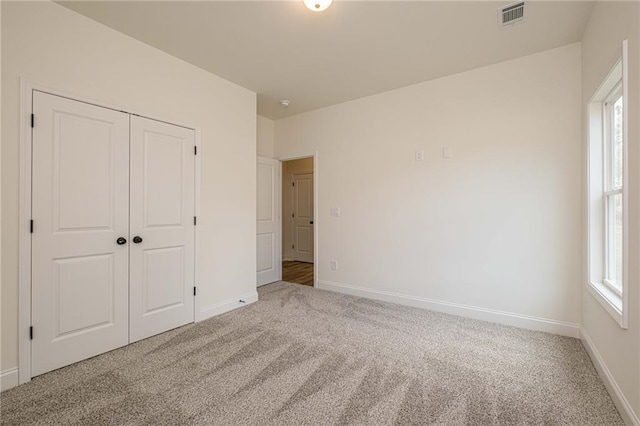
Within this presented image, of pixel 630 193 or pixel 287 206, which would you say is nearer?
pixel 630 193

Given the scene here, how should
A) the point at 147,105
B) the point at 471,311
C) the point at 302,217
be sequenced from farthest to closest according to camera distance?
the point at 302,217, the point at 471,311, the point at 147,105

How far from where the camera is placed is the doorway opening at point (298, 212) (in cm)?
664

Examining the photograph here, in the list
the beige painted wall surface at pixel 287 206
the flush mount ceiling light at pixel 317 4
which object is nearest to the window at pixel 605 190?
the flush mount ceiling light at pixel 317 4

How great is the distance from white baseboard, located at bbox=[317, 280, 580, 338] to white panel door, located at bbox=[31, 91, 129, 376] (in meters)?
2.66

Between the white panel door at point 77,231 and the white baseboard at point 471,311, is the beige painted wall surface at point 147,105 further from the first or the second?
the white baseboard at point 471,311

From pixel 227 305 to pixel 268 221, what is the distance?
5.36 ft

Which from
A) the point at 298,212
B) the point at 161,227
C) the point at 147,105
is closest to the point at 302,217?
the point at 298,212

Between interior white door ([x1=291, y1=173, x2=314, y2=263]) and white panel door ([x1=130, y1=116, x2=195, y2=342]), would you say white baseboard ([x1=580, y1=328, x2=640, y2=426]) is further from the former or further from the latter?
interior white door ([x1=291, y1=173, x2=314, y2=263])

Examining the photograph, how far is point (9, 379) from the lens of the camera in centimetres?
189

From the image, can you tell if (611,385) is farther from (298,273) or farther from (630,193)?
(298,273)

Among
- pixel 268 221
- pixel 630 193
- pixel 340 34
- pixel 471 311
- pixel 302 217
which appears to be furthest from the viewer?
pixel 302 217

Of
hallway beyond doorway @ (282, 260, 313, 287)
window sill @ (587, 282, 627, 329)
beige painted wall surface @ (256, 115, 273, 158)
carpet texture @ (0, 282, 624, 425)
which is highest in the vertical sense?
beige painted wall surface @ (256, 115, 273, 158)

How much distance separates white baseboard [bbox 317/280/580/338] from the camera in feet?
8.74

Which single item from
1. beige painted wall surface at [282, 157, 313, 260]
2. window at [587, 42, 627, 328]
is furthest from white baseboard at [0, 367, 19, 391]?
beige painted wall surface at [282, 157, 313, 260]
